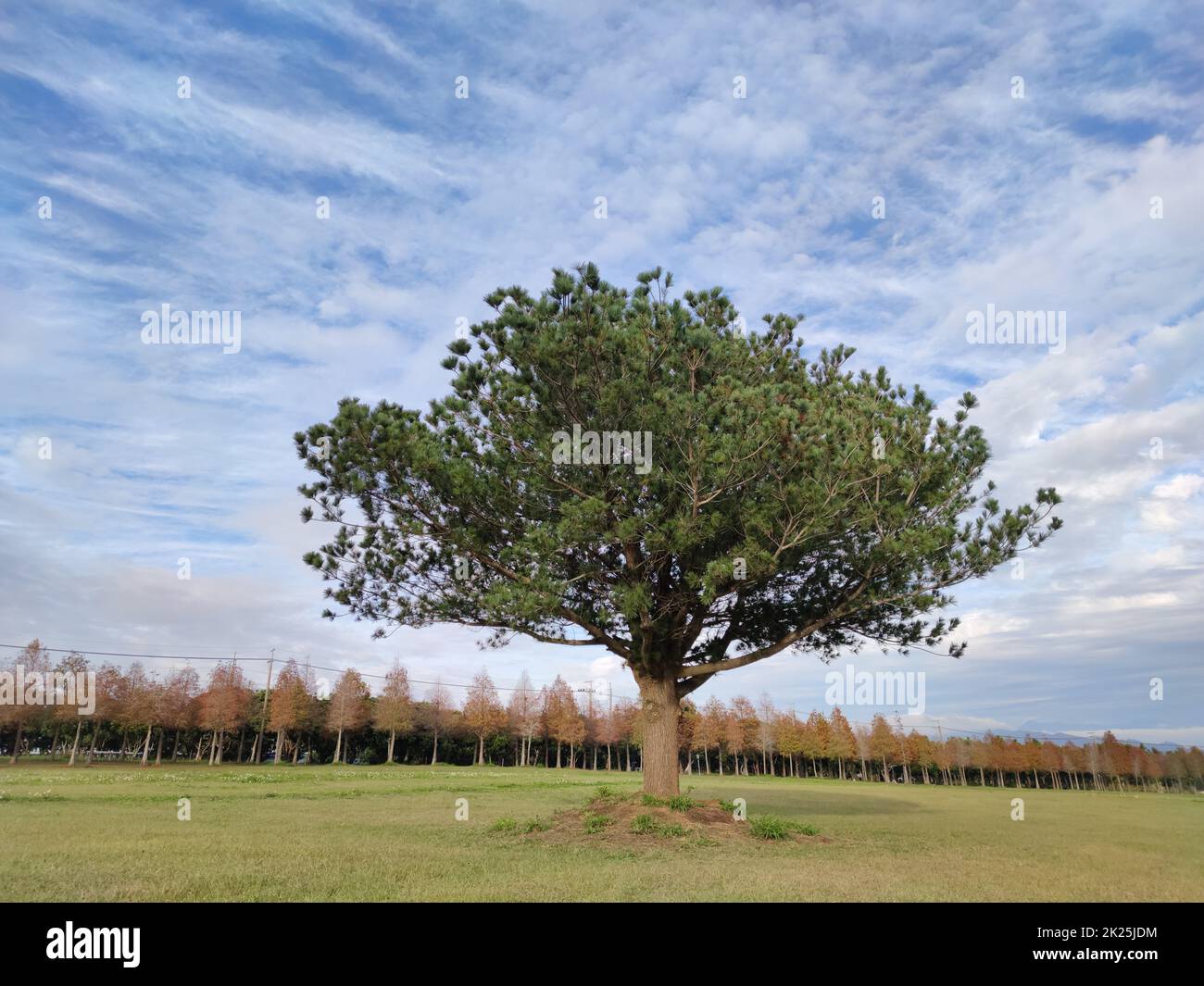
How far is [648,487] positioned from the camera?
43.0ft

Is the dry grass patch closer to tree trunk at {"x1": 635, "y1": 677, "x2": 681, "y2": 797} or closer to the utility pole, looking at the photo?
tree trunk at {"x1": 635, "y1": 677, "x2": 681, "y2": 797}

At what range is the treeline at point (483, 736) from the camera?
51594 mm

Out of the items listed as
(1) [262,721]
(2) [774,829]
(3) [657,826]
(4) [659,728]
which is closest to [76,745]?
(1) [262,721]

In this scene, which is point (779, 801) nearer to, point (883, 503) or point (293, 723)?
point (883, 503)

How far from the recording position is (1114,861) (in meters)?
13.0

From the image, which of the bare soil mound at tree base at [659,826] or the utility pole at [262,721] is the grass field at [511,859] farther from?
the utility pole at [262,721]

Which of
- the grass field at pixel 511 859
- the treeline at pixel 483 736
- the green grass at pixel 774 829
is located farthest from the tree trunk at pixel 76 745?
the green grass at pixel 774 829

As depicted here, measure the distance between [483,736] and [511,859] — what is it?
5807 centimetres

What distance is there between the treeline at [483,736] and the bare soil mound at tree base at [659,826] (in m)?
42.2

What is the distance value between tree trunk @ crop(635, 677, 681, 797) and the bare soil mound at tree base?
0.55 metres

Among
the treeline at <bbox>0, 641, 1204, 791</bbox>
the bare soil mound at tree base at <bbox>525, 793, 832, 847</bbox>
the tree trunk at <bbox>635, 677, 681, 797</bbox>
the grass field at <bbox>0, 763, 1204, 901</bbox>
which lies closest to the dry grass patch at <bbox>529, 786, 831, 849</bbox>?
the bare soil mound at tree base at <bbox>525, 793, 832, 847</bbox>

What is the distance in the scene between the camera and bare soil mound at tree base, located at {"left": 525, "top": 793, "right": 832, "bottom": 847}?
43.1ft
